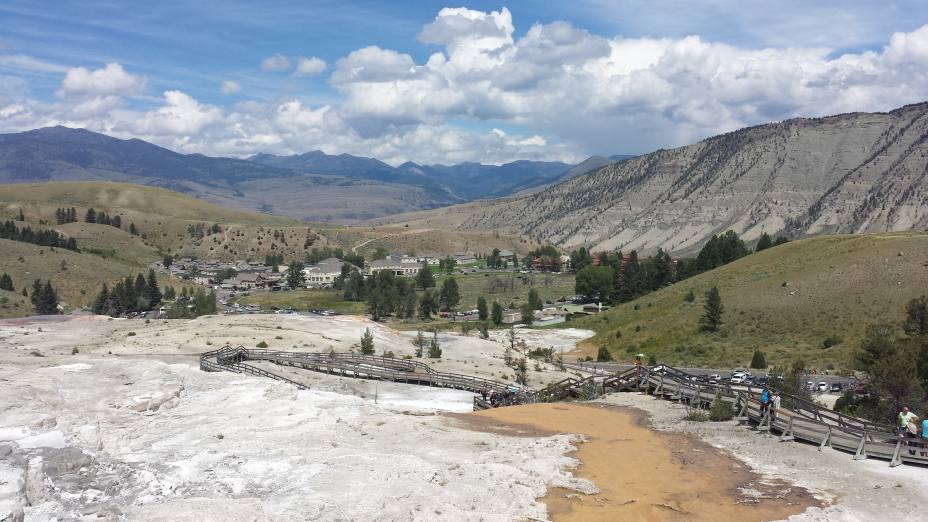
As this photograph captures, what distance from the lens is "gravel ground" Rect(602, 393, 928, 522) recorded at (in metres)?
16.4

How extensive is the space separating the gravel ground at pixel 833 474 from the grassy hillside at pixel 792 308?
44246 millimetres

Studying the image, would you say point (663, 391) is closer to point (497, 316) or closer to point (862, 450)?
point (862, 450)

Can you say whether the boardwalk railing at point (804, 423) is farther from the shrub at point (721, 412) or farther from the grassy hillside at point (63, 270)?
the grassy hillside at point (63, 270)

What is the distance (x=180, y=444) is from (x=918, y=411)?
108 feet

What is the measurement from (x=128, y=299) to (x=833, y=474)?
119906 millimetres

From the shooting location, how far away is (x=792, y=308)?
75.0 metres

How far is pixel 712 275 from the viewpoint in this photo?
102312 millimetres

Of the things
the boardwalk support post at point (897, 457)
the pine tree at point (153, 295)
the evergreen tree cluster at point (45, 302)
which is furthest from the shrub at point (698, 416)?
the pine tree at point (153, 295)

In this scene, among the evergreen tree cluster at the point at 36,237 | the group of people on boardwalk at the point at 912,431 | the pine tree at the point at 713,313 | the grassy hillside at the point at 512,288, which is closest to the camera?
the group of people on boardwalk at the point at 912,431

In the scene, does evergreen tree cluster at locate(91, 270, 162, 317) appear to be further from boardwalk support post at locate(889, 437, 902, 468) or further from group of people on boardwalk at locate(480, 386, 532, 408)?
boardwalk support post at locate(889, 437, 902, 468)

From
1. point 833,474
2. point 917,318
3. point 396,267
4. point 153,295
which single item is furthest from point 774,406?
point 396,267

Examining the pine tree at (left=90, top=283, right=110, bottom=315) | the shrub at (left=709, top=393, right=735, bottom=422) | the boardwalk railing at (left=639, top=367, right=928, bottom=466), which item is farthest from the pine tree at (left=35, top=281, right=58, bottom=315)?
the shrub at (left=709, top=393, right=735, bottom=422)

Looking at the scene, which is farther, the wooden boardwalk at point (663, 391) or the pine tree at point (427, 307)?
the pine tree at point (427, 307)

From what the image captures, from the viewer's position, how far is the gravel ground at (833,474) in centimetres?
1637
